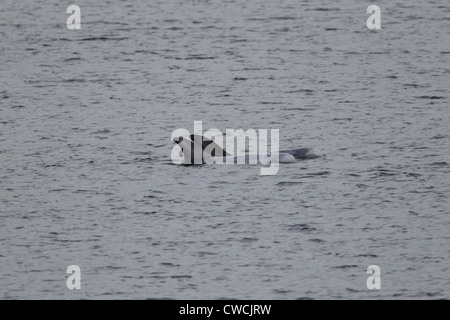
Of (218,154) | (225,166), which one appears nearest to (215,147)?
(218,154)

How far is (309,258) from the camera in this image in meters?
19.4

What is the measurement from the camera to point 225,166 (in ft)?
87.2

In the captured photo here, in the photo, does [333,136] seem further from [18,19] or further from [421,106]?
[18,19]

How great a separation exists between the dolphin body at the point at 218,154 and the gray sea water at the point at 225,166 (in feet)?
1.75

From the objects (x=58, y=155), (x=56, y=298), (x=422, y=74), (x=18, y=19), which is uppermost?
(x=18, y=19)

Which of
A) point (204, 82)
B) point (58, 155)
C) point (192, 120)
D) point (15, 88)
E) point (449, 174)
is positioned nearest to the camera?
point (449, 174)

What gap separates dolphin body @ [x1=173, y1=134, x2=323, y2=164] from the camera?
87.4 ft

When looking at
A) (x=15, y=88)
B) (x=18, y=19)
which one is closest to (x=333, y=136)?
(x=15, y=88)

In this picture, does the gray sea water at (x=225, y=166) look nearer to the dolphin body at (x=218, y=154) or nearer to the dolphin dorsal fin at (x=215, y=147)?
the dolphin body at (x=218, y=154)

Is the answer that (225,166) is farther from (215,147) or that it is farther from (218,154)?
(215,147)

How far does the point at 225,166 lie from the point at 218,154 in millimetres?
794

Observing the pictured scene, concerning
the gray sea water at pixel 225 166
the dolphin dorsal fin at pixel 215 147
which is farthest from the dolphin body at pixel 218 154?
the gray sea water at pixel 225 166

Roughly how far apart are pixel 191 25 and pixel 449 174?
28.8 m

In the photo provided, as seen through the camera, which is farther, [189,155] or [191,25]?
[191,25]
